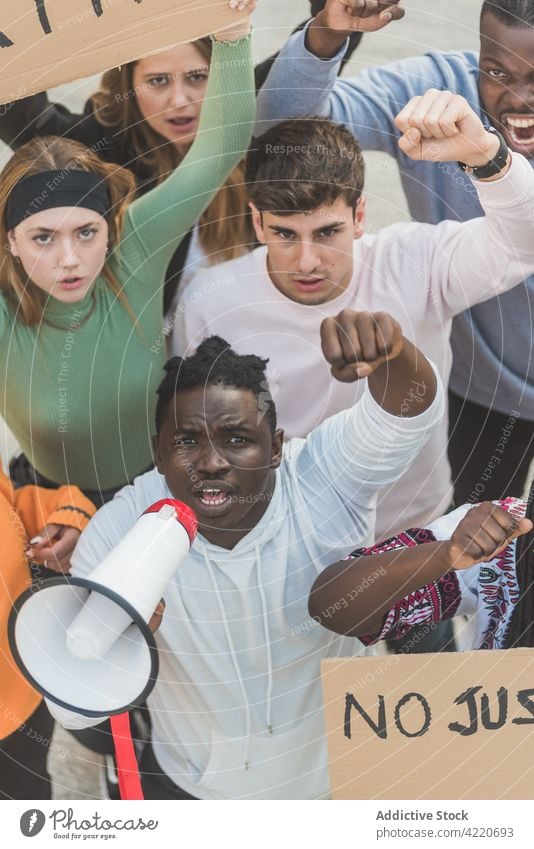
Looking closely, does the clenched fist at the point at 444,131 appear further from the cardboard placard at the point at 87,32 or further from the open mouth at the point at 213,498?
the open mouth at the point at 213,498

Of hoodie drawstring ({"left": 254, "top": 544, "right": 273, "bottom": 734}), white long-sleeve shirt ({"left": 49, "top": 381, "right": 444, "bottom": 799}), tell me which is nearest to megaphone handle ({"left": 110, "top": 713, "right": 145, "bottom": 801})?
white long-sleeve shirt ({"left": 49, "top": 381, "right": 444, "bottom": 799})

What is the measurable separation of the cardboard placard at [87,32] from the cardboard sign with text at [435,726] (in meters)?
0.69

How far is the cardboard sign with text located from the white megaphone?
220 millimetres

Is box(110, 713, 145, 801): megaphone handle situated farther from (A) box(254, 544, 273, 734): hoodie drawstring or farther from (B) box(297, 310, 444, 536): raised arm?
(B) box(297, 310, 444, 536): raised arm

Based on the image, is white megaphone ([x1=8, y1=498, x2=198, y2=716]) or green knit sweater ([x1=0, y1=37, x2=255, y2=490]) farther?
green knit sweater ([x1=0, y1=37, x2=255, y2=490])

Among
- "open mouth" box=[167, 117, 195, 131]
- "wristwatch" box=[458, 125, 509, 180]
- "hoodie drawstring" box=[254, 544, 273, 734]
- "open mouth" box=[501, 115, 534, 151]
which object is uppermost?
"open mouth" box=[167, 117, 195, 131]

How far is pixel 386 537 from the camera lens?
3.78ft

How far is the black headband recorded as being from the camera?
44.0 inches

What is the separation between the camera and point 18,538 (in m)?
1.16

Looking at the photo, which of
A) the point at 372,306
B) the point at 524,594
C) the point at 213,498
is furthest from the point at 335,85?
A: the point at 524,594

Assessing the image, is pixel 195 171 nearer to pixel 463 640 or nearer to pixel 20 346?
pixel 20 346

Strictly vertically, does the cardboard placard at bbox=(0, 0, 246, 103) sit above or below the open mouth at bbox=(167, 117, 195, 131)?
above
